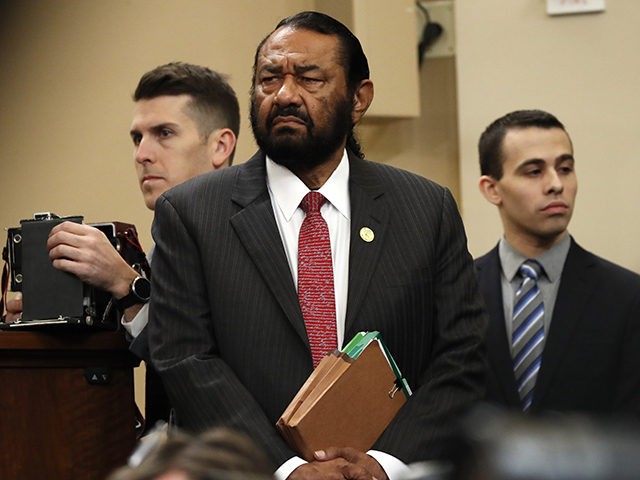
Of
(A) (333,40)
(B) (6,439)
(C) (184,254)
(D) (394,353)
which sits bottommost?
(B) (6,439)

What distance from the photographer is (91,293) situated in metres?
2.89

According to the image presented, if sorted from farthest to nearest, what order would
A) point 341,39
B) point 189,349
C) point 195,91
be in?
1. point 195,91
2. point 341,39
3. point 189,349

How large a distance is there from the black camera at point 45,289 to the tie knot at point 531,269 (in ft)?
4.42

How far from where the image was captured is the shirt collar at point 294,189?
2.71 meters

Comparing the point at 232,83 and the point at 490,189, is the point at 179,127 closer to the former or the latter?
the point at 490,189

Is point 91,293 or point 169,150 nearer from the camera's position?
point 91,293

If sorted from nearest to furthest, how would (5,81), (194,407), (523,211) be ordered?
(194,407) < (523,211) < (5,81)

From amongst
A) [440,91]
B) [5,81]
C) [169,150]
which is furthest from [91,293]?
[440,91]

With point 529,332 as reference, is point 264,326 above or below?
above

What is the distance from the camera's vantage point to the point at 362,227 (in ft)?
8.82

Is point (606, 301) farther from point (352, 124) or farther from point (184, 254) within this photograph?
point (184, 254)

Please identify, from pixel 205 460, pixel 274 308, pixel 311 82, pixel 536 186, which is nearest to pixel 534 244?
pixel 536 186

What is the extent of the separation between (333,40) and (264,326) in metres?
0.76

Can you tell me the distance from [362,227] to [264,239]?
0.25 meters
